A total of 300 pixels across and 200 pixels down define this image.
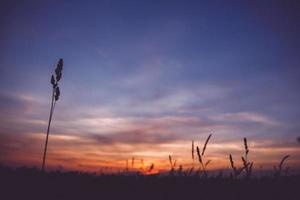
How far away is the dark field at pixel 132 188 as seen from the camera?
612 cm

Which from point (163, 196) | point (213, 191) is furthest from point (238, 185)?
point (163, 196)

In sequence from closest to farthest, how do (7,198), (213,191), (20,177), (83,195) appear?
(7,198), (83,195), (213,191), (20,177)

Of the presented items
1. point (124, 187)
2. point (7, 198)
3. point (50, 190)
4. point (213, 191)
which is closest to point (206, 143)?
point (213, 191)

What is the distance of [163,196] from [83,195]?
1339 mm

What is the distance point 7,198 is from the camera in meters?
5.69

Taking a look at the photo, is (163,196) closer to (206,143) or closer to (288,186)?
(206,143)

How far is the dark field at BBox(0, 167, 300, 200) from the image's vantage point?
20.1 feet

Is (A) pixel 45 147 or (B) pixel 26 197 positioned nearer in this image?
(B) pixel 26 197

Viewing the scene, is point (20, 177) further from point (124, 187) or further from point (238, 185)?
point (238, 185)

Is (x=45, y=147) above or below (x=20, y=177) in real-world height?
above

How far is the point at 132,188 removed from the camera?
272 inches

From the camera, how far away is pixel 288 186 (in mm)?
7531

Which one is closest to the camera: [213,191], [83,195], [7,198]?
[7,198]

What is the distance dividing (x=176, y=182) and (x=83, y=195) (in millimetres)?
2216
